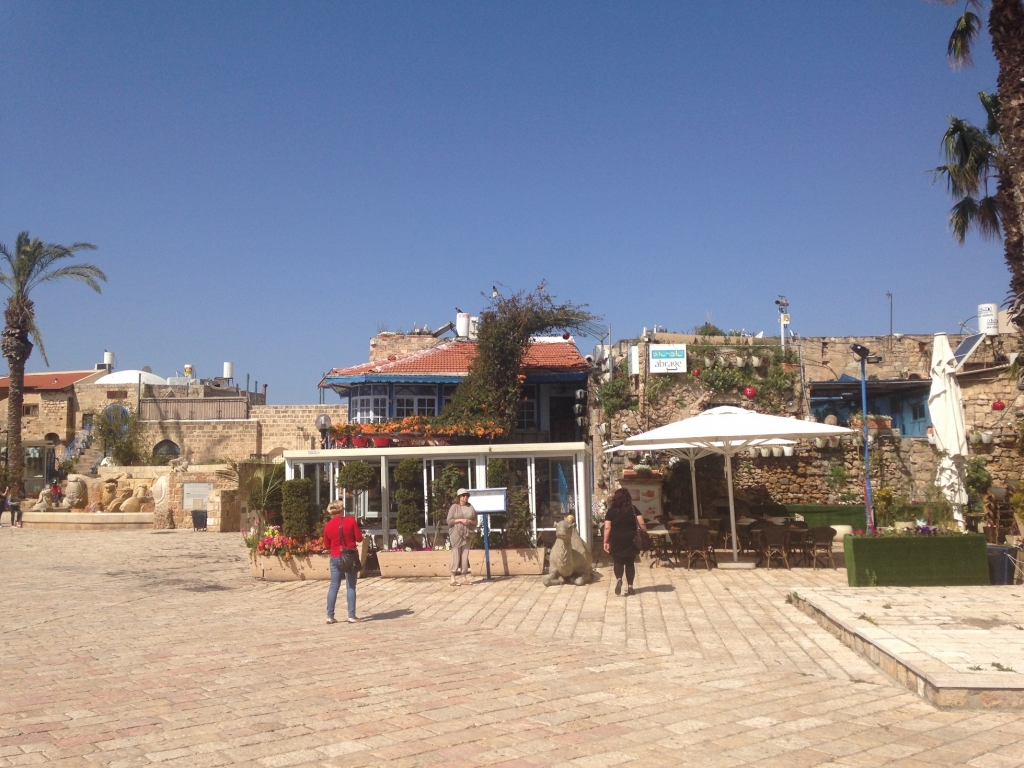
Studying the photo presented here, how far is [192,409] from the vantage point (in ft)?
121

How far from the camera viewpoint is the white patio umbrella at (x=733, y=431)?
40.9 ft

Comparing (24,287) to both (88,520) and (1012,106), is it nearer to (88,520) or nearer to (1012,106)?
(88,520)

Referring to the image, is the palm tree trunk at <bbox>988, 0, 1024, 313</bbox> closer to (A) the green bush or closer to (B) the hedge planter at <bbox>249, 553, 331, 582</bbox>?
(A) the green bush

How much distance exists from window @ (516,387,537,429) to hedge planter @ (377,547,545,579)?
11498mm

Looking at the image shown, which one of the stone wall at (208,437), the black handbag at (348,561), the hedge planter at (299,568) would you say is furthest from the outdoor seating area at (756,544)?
the stone wall at (208,437)


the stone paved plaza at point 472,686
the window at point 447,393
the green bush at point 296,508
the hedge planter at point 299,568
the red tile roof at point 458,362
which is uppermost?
the red tile roof at point 458,362

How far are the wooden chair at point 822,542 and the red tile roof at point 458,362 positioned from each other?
1130 centimetres

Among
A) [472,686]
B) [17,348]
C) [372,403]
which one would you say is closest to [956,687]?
[472,686]

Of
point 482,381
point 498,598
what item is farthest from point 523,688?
point 482,381

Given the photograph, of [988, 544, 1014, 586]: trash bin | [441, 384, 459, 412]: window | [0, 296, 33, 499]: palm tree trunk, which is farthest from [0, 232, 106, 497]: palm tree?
[988, 544, 1014, 586]: trash bin

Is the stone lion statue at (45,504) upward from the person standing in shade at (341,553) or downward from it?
upward

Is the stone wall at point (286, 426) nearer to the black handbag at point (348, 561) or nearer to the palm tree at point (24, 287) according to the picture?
the palm tree at point (24, 287)

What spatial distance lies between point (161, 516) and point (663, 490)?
16575 mm

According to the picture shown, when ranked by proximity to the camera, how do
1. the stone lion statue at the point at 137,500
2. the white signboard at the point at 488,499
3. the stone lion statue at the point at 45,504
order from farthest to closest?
the stone lion statue at the point at 137,500 → the stone lion statue at the point at 45,504 → the white signboard at the point at 488,499
